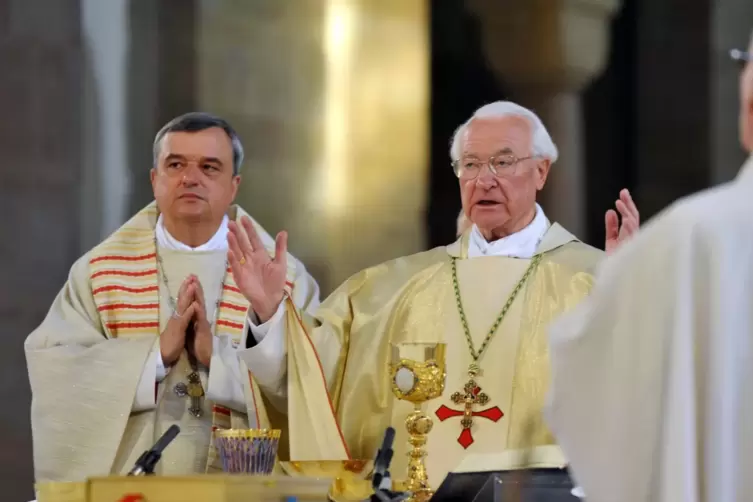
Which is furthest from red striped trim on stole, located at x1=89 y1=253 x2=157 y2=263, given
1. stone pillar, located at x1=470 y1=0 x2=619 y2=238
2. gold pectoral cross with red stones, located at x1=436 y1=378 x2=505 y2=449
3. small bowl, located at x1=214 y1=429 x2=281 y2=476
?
stone pillar, located at x1=470 y1=0 x2=619 y2=238

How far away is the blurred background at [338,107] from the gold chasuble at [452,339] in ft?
6.72

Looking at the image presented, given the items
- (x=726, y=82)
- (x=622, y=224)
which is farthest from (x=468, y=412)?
(x=726, y=82)

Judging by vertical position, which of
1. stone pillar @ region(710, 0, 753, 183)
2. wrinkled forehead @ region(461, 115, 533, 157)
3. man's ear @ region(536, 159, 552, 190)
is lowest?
man's ear @ region(536, 159, 552, 190)

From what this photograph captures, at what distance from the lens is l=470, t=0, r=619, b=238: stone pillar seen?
7223 millimetres

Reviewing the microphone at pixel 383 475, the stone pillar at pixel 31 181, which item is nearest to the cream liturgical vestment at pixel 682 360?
the microphone at pixel 383 475

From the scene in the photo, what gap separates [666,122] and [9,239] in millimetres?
3469

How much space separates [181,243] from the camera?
5758mm

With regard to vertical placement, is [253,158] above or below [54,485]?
above

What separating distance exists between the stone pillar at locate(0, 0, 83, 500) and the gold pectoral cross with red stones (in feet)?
9.78

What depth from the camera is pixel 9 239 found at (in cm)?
713

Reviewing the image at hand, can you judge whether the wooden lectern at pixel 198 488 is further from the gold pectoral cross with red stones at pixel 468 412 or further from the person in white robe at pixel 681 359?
the gold pectoral cross with red stones at pixel 468 412

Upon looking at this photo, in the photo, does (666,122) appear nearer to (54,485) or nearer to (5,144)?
(5,144)

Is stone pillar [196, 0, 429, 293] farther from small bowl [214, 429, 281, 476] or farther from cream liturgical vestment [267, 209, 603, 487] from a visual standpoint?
small bowl [214, 429, 281, 476]

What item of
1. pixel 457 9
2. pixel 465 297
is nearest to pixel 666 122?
pixel 457 9
